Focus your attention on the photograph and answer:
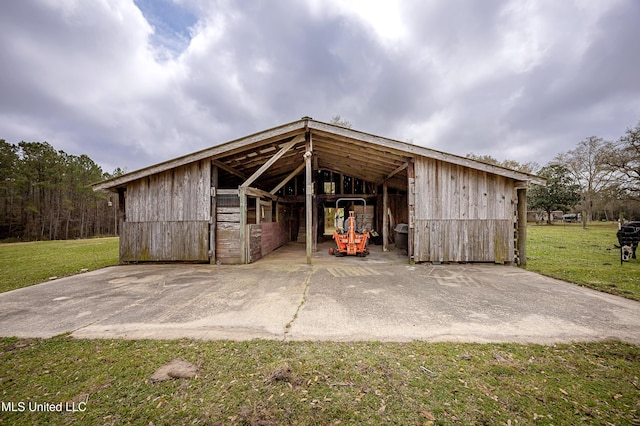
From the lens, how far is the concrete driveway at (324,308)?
122 inches

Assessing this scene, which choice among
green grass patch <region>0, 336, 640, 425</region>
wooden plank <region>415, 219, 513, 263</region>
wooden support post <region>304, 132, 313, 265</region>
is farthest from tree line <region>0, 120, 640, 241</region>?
green grass patch <region>0, 336, 640, 425</region>

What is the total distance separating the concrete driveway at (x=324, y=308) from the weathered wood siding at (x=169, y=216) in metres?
1.64

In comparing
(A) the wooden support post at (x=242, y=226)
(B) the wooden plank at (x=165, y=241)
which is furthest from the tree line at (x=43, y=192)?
(A) the wooden support post at (x=242, y=226)

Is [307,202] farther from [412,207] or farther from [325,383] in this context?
[325,383]

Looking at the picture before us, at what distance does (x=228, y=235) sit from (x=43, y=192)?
3329cm

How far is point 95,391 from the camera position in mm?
2061

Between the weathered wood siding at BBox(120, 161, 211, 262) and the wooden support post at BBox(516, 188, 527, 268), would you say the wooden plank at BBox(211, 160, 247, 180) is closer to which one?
the weathered wood siding at BBox(120, 161, 211, 262)

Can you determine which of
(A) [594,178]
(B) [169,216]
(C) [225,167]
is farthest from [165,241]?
(A) [594,178]

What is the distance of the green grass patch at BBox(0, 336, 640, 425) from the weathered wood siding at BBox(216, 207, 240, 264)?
493cm

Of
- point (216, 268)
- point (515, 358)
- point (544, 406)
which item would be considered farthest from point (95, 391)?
point (216, 268)

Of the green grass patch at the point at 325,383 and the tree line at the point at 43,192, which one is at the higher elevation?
the tree line at the point at 43,192

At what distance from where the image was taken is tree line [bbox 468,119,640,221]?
2000 centimetres

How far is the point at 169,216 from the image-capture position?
7820 millimetres

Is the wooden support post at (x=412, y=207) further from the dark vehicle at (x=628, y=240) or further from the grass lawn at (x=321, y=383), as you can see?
the dark vehicle at (x=628, y=240)
